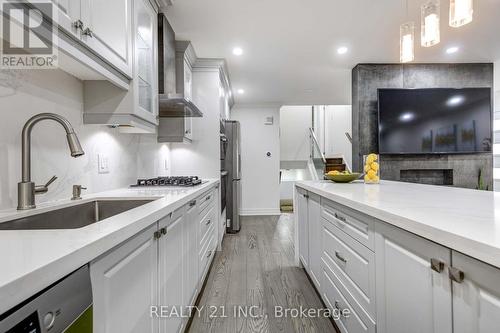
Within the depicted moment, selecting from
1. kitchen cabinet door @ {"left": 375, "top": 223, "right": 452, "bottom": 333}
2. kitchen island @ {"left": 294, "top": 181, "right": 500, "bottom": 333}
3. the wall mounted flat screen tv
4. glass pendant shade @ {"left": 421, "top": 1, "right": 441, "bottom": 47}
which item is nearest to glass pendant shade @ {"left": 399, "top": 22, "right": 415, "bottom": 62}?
glass pendant shade @ {"left": 421, "top": 1, "right": 441, "bottom": 47}

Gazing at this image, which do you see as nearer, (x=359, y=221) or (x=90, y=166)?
(x=359, y=221)

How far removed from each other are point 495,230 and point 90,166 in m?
1.86

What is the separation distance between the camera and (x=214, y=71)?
3357 millimetres

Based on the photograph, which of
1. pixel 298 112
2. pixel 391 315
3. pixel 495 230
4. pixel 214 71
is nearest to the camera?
pixel 495 230

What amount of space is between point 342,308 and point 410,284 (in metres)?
0.72

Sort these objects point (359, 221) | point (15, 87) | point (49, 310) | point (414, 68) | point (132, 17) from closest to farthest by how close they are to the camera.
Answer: point (49, 310)
point (15, 87)
point (359, 221)
point (132, 17)
point (414, 68)

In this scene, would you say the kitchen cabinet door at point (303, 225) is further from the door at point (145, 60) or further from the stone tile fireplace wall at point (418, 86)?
the stone tile fireplace wall at point (418, 86)

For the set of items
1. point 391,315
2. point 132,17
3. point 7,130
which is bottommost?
point 391,315

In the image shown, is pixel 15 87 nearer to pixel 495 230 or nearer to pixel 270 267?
pixel 495 230

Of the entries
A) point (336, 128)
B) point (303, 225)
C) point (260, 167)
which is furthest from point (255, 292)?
point (336, 128)

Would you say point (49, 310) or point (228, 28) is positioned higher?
point (228, 28)

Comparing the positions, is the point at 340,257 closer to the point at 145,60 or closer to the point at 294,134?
the point at 145,60

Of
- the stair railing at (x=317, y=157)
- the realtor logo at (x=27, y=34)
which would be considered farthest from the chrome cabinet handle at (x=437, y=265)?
the stair railing at (x=317, y=157)

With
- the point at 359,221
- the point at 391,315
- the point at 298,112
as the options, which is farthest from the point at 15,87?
the point at 298,112
